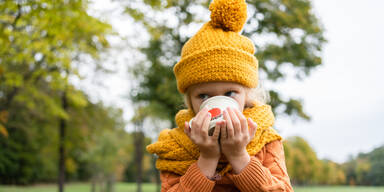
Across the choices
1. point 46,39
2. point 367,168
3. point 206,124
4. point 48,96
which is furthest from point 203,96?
point 48,96

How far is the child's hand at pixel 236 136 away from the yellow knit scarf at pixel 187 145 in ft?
0.49

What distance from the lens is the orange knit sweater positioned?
1.39 m

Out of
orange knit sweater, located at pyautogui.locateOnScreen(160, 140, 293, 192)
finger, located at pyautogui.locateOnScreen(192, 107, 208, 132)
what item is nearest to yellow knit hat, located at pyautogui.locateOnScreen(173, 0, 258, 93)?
finger, located at pyautogui.locateOnScreen(192, 107, 208, 132)

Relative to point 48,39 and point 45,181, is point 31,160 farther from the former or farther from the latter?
point 48,39

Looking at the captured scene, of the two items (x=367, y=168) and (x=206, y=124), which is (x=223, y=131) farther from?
(x=367, y=168)

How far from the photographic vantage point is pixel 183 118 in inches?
72.1

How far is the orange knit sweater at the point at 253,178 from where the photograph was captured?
1.39m

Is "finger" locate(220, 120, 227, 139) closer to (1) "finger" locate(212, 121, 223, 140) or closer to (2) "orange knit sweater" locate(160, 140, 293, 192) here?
(1) "finger" locate(212, 121, 223, 140)

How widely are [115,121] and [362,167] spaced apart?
18.8 m

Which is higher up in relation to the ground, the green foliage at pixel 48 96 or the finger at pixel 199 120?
the green foliage at pixel 48 96

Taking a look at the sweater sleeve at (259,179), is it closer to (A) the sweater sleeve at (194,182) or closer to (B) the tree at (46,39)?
(A) the sweater sleeve at (194,182)

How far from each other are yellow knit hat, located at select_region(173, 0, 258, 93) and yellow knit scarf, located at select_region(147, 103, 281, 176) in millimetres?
184

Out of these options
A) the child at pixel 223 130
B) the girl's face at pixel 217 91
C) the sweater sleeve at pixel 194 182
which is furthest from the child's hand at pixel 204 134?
the girl's face at pixel 217 91

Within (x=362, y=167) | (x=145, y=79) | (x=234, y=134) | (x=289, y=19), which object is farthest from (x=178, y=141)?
(x=145, y=79)
